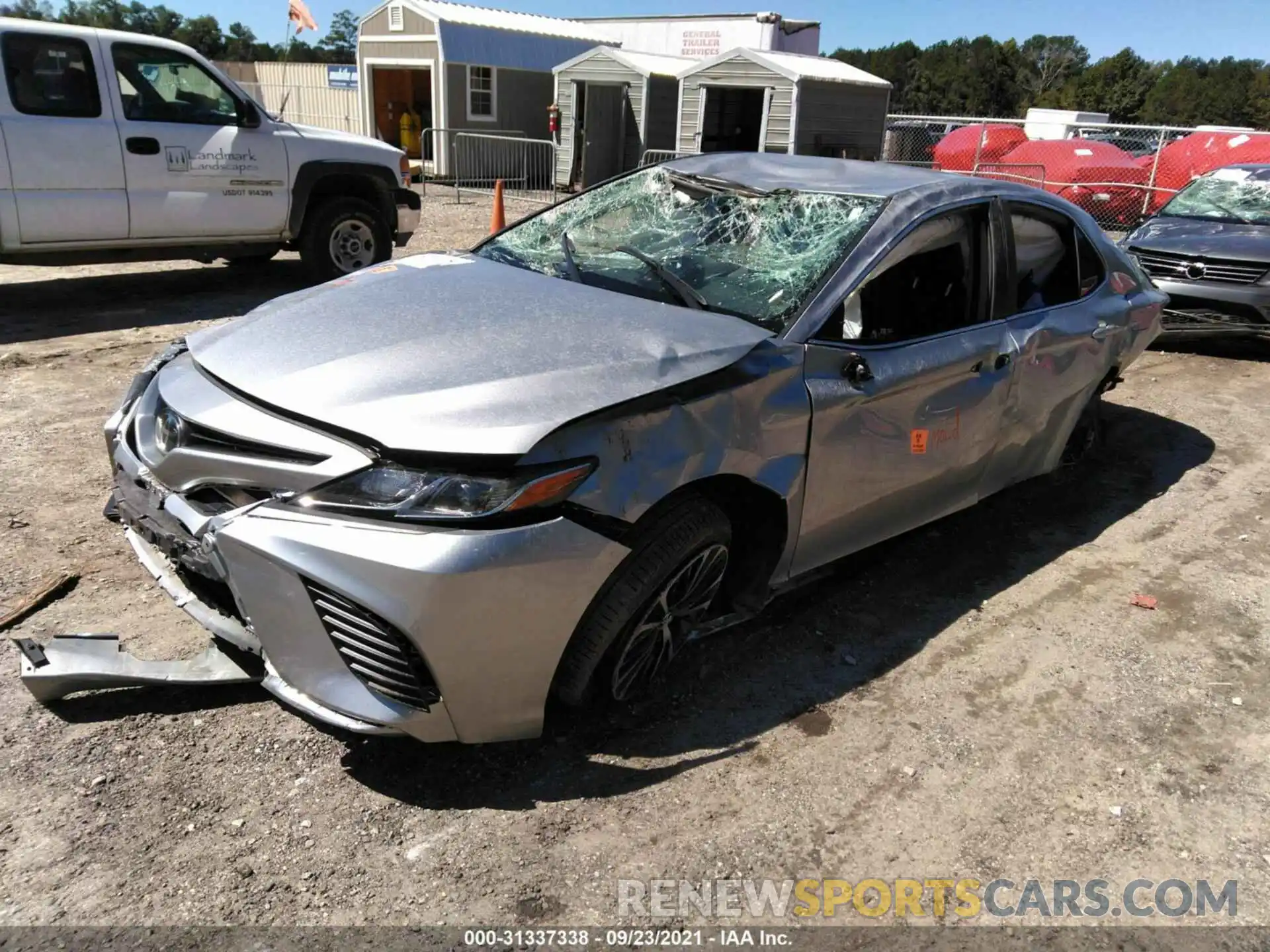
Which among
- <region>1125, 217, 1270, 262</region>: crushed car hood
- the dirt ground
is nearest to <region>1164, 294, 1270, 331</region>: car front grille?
<region>1125, 217, 1270, 262</region>: crushed car hood

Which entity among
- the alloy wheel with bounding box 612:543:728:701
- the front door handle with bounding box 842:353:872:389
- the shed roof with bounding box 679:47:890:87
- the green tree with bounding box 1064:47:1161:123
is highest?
the green tree with bounding box 1064:47:1161:123

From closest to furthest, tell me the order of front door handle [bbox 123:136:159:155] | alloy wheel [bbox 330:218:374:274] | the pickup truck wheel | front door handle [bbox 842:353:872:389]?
front door handle [bbox 842:353:872:389], front door handle [bbox 123:136:159:155], the pickup truck wheel, alloy wheel [bbox 330:218:374:274]

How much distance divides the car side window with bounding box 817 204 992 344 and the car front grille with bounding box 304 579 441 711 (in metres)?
1.80

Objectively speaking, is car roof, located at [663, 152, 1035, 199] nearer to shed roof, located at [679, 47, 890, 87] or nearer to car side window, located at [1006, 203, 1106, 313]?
car side window, located at [1006, 203, 1106, 313]

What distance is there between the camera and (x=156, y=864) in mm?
2332

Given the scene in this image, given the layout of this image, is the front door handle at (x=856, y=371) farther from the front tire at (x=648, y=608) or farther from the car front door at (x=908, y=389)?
the front tire at (x=648, y=608)

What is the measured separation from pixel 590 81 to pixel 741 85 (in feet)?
11.8

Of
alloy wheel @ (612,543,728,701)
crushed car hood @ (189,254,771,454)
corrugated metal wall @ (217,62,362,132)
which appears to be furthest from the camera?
corrugated metal wall @ (217,62,362,132)

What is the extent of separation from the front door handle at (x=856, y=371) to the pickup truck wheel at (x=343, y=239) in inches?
246

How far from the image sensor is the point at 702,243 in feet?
12.0

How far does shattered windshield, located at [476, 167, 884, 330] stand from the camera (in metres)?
3.33

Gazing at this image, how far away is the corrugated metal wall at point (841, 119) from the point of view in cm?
1836

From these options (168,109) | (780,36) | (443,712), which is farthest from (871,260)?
(780,36)

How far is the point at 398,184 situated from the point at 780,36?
20874 millimetres
